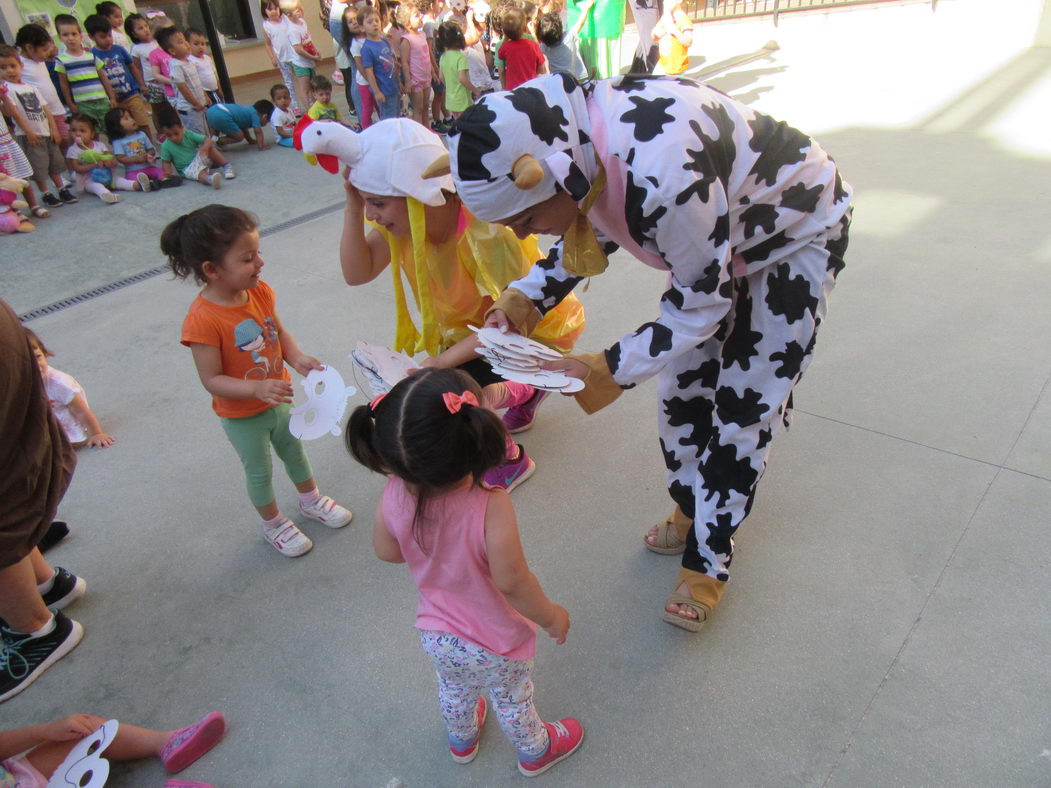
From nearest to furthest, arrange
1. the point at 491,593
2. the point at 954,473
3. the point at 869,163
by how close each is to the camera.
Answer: the point at 491,593, the point at 954,473, the point at 869,163

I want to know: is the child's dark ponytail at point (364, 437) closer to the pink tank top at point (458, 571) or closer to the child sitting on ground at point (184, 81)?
the pink tank top at point (458, 571)

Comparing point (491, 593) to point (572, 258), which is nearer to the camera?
point (491, 593)

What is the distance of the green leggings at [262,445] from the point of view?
2389 mm

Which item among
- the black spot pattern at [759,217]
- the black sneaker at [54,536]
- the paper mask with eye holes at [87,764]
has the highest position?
the black spot pattern at [759,217]

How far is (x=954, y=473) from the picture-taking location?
2.59 m

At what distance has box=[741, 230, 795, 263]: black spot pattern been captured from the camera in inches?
66.4

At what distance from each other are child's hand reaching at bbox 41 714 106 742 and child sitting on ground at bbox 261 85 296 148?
719cm

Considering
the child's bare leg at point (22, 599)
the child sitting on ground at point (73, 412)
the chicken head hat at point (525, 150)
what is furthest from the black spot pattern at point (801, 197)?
the child sitting on ground at point (73, 412)

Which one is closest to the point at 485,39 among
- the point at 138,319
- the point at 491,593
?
the point at 138,319

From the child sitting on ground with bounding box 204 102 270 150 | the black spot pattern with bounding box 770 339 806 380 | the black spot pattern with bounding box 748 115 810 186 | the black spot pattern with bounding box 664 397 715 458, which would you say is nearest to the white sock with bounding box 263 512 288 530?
the black spot pattern with bounding box 664 397 715 458

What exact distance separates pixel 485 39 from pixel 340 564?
24.3ft

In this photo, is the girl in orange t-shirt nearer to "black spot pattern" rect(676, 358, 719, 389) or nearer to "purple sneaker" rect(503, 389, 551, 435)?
"purple sneaker" rect(503, 389, 551, 435)

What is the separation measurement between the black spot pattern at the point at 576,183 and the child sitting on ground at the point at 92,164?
6247 mm

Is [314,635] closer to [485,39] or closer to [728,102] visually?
[728,102]
